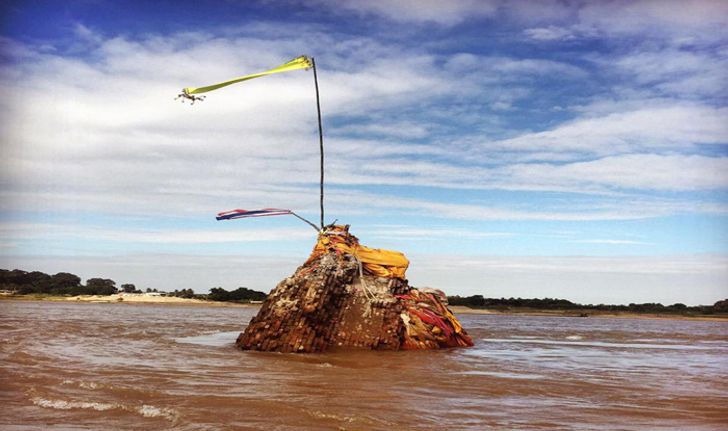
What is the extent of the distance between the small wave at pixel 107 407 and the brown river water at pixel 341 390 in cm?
1

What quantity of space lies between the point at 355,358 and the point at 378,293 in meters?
1.92

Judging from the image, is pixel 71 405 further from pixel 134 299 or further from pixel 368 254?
pixel 134 299

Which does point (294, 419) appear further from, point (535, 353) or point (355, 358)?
point (535, 353)

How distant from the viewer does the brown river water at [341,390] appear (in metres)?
4.22

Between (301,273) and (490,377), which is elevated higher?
(301,273)

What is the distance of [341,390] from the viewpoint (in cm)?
542

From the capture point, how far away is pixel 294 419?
13.8ft

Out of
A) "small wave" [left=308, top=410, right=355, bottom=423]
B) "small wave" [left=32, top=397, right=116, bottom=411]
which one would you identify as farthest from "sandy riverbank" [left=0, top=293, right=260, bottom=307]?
"small wave" [left=308, top=410, right=355, bottom=423]

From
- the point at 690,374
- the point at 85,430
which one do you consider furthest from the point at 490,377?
the point at 85,430

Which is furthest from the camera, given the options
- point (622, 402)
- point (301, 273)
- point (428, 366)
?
point (301, 273)

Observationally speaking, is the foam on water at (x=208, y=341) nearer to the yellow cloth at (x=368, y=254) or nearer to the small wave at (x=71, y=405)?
the yellow cloth at (x=368, y=254)

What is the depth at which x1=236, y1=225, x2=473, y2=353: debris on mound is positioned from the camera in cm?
905

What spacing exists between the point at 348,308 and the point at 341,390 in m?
4.28

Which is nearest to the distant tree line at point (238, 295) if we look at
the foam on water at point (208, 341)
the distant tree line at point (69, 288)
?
the distant tree line at point (69, 288)
